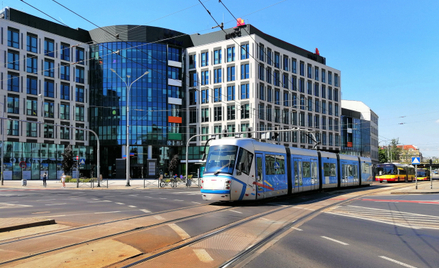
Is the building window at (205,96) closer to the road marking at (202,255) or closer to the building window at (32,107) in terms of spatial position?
the building window at (32,107)

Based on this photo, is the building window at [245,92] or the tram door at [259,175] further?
the building window at [245,92]

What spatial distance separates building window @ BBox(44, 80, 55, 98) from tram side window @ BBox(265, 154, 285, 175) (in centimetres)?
5070

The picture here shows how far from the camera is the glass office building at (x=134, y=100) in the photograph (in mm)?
66000

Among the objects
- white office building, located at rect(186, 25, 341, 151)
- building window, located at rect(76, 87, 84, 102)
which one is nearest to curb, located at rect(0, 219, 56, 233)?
white office building, located at rect(186, 25, 341, 151)

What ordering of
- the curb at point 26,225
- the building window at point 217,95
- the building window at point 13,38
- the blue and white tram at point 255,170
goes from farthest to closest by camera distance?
the building window at point 217,95 < the building window at point 13,38 < the blue and white tram at point 255,170 < the curb at point 26,225

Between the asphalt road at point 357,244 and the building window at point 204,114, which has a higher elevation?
the building window at point 204,114

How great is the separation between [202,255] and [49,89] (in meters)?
61.3

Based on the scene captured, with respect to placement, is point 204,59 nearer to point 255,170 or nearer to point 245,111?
point 245,111

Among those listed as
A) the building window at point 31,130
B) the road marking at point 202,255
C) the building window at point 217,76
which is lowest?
the road marking at point 202,255

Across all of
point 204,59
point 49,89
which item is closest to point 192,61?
point 204,59

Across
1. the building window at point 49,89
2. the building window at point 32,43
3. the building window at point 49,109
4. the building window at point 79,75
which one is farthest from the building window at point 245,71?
the building window at point 32,43

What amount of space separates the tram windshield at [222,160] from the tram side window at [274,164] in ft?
9.48

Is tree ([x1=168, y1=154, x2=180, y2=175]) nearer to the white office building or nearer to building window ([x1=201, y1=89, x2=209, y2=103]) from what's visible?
the white office building

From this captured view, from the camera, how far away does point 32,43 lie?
59.1m
